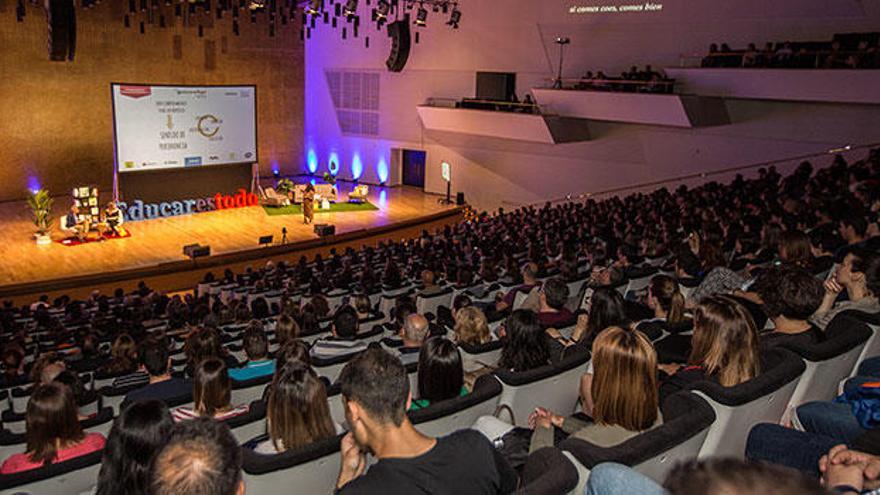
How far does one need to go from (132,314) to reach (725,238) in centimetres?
748

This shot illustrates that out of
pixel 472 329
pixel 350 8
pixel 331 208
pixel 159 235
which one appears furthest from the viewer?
pixel 331 208

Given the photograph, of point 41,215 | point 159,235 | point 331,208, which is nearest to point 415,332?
point 159,235

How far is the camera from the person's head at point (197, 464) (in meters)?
1.69

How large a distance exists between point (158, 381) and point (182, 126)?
17318mm

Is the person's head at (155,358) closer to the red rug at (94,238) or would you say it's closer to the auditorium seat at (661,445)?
the auditorium seat at (661,445)

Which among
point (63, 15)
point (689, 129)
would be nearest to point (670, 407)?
point (63, 15)

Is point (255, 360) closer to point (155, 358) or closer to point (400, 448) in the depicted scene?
point (155, 358)

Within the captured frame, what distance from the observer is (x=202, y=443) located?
1.75 m

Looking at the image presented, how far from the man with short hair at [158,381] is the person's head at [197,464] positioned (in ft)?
8.85

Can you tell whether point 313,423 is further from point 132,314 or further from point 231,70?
point 231,70

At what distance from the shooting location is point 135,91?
19.3m

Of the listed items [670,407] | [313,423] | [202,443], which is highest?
[202,443]

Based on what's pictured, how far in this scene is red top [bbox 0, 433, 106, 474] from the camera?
3297 millimetres

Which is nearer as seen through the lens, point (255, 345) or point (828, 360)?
point (828, 360)
